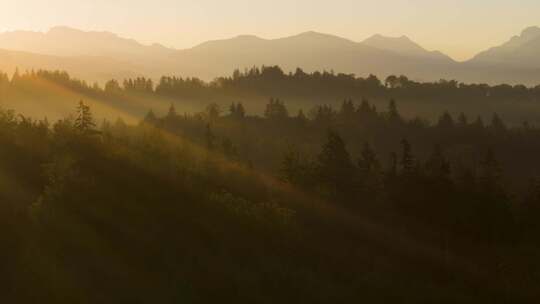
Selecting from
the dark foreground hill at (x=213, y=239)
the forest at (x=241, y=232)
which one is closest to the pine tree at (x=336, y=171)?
the forest at (x=241, y=232)

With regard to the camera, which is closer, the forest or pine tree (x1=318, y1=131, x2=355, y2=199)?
the forest

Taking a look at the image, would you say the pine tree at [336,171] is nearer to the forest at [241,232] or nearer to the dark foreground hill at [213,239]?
the forest at [241,232]

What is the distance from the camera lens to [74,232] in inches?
1283

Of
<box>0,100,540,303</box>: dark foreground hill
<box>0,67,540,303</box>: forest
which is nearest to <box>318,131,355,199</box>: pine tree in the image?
<box>0,67,540,303</box>: forest

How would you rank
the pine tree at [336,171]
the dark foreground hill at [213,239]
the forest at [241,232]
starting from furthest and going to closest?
the pine tree at [336,171] < the forest at [241,232] < the dark foreground hill at [213,239]

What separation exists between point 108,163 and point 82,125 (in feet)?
28.6

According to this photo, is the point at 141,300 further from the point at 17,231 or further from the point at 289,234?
the point at 289,234

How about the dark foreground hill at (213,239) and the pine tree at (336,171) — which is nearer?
the dark foreground hill at (213,239)

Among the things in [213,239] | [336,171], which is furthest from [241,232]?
[336,171]

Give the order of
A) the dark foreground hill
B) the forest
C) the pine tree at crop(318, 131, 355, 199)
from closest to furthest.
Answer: the dark foreground hill → the forest → the pine tree at crop(318, 131, 355, 199)

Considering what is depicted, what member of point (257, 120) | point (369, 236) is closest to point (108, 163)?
point (369, 236)

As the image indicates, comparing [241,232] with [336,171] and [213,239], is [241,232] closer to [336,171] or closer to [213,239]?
[213,239]

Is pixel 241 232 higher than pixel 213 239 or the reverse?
the reverse

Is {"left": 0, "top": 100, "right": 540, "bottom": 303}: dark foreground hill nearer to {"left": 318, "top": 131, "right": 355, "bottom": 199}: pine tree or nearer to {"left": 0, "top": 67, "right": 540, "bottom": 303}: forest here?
{"left": 0, "top": 67, "right": 540, "bottom": 303}: forest
